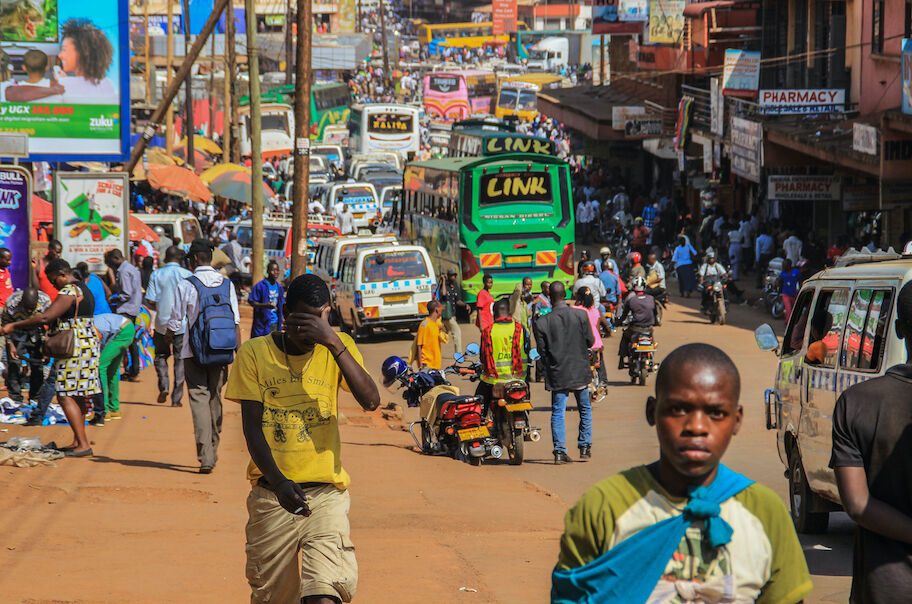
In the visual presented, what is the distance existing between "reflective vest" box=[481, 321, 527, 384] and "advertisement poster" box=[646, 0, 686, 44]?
1195 inches

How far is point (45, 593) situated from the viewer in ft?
21.4

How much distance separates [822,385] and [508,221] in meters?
17.6

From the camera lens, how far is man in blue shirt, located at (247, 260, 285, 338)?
16.2m

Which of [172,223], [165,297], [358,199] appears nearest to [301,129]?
[165,297]

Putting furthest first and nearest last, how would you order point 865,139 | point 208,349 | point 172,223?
point 172,223, point 865,139, point 208,349

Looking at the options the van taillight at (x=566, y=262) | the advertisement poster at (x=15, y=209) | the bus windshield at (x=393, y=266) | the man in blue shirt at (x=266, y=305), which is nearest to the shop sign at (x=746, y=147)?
the van taillight at (x=566, y=262)

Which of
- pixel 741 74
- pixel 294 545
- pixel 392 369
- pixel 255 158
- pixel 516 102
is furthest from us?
pixel 516 102

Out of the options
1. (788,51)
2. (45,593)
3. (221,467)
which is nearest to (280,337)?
(45,593)

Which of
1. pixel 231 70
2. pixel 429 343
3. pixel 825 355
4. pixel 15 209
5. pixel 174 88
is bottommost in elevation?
pixel 429 343

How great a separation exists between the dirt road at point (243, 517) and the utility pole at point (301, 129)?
179 inches

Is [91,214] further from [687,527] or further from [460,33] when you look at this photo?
[460,33]

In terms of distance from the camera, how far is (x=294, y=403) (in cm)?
511

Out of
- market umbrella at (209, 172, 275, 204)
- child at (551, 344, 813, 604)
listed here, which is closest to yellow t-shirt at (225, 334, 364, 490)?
child at (551, 344, 813, 604)

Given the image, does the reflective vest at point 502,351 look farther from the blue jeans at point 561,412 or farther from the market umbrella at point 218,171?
the market umbrella at point 218,171
